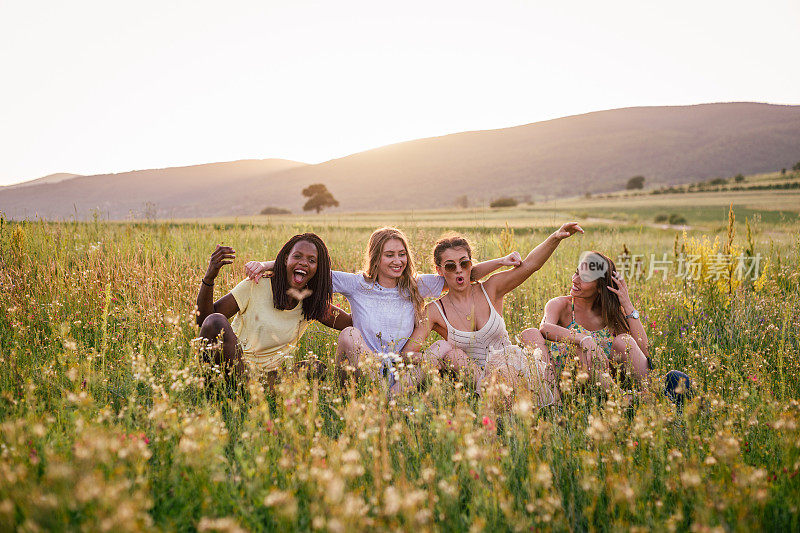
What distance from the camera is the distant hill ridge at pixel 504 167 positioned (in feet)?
280

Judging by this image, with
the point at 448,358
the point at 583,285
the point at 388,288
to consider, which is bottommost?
the point at 448,358

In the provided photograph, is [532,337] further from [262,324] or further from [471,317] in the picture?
[262,324]

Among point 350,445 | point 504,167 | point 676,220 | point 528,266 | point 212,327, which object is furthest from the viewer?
point 504,167

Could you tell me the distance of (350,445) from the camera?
103 inches

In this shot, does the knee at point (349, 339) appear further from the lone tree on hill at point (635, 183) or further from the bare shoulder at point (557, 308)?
the lone tree on hill at point (635, 183)

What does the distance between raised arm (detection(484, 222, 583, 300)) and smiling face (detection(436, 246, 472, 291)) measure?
1.06 ft

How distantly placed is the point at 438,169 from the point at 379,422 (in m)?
101

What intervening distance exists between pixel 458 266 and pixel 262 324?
1880mm

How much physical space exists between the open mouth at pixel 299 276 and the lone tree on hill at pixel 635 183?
281ft

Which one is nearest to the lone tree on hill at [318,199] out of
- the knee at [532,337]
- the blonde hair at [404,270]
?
the blonde hair at [404,270]

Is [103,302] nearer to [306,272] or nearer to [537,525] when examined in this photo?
[306,272]

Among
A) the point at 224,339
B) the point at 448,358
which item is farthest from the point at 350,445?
the point at 224,339

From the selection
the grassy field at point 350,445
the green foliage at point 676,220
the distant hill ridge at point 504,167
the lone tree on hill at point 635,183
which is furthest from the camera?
the distant hill ridge at point 504,167

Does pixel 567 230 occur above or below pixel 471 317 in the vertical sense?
above
